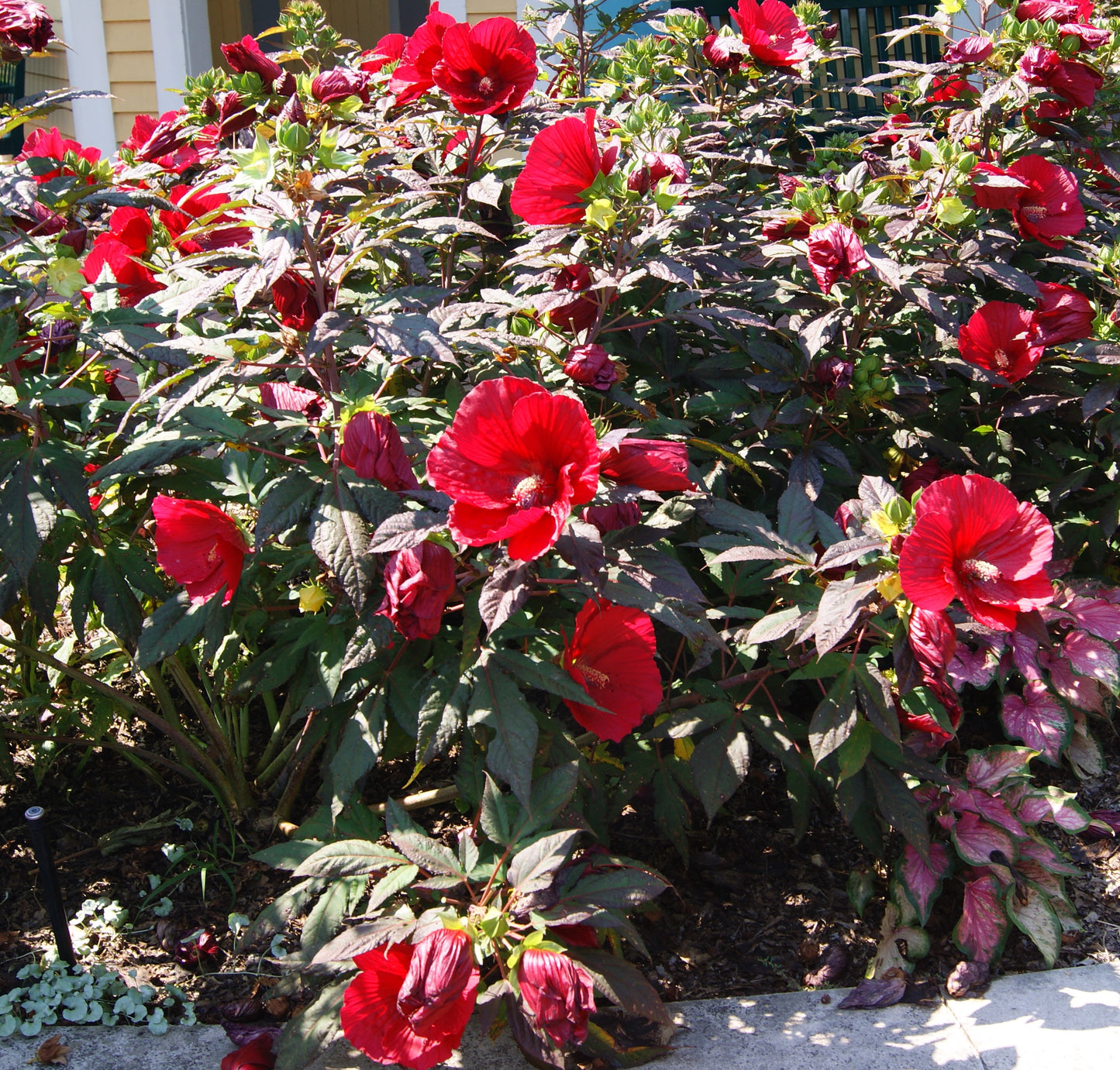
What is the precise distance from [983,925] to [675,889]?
53 cm

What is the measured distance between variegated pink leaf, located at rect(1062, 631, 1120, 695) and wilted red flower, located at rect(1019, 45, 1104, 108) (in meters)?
1.12

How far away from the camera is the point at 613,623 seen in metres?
1.50

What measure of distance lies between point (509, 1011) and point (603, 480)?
0.73 metres

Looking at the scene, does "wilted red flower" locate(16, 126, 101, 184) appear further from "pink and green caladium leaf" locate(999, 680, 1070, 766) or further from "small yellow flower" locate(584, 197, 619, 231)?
"pink and green caladium leaf" locate(999, 680, 1070, 766)

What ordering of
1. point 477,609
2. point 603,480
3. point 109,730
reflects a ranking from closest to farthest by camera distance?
point 603,480
point 477,609
point 109,730

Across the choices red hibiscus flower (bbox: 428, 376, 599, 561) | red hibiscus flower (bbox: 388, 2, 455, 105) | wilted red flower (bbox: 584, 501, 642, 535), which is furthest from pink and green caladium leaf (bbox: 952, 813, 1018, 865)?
red hibiscus flower (bbox: 388, 2, 455, 105)

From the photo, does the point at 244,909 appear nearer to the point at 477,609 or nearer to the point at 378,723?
the point at 378,723

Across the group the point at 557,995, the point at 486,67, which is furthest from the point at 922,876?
the point at 486,67

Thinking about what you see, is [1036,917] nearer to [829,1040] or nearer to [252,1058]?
[829,1040]

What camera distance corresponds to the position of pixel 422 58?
1.97m

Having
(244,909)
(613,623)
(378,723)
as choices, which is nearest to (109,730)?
(244,909)

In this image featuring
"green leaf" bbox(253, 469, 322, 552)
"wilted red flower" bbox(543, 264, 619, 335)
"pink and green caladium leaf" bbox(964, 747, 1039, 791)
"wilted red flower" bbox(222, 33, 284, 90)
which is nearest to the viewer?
"green leaf" bbox(253, 469, 322, 552)

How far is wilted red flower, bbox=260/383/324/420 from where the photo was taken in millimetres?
1553

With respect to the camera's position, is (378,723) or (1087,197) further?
(1087,197)
